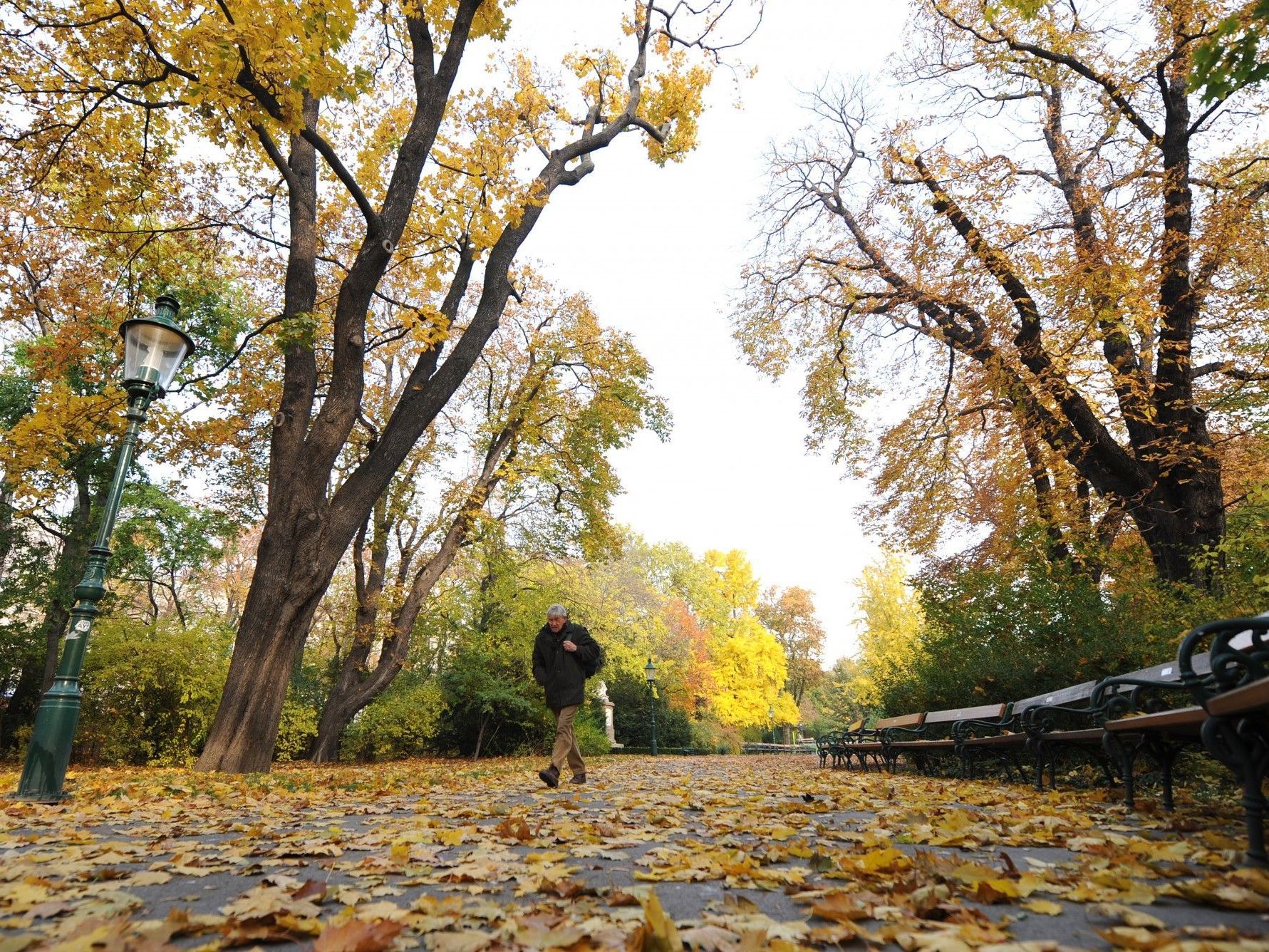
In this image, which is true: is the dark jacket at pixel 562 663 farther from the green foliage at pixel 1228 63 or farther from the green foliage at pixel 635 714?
the green foliage at pixel 635 714

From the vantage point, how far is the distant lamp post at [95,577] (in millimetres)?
5539

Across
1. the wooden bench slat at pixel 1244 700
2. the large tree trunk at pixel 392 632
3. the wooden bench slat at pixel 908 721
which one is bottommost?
the wooden bench slat at pixel 1244 700

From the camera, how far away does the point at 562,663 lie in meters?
7.37

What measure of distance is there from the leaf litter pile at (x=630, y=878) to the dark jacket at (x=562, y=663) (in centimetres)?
206

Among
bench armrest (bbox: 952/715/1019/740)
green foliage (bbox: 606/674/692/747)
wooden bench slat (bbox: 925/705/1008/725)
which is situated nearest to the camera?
bench armrest (bbox: 952/715/1019/740)

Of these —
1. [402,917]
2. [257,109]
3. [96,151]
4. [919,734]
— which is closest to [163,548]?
[96,151]

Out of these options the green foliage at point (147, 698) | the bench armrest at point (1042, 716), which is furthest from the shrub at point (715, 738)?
the bench armrest at point (1042, 716)

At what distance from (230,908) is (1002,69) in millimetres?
14564

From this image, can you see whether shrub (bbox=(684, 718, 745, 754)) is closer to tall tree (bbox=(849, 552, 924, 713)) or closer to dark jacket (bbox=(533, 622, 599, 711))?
tall tree (bbox=(849, 552, 924, 713))

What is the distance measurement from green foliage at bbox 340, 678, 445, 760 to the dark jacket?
38.1ft


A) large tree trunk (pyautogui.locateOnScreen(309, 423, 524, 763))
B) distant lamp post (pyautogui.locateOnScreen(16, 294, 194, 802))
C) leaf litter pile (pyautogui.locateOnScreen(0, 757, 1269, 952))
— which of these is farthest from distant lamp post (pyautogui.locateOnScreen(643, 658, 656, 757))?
distant lamp post (pyautogui.locateOnScreen(16, 294, 194, 802))

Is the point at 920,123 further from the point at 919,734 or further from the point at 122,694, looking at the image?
the point at 122,694

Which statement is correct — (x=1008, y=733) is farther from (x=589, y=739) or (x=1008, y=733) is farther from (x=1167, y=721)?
(x=589, y=739)

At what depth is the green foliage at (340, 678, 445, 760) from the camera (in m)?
17.3
